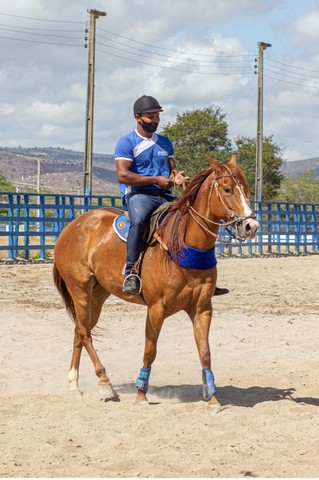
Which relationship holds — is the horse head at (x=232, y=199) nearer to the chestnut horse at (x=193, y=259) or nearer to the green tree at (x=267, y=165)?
the chestnut horse at (x=193, y=259)

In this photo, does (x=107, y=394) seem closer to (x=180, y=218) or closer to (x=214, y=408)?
(x=214, y=408)

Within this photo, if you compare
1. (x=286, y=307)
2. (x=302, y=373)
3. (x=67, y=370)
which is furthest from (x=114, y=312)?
(x=302, y=373)

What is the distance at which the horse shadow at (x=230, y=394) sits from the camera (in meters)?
6.93

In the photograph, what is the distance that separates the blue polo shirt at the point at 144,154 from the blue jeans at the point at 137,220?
141mm

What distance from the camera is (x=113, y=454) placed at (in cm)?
527

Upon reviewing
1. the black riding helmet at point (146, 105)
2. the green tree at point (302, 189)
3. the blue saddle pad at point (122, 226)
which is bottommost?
the blue saddle pad at point (122, 226)

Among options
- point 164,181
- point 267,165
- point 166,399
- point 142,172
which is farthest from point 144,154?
point 267,165

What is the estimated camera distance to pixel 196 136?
7281cm

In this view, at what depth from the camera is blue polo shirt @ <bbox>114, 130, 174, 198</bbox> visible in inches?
269

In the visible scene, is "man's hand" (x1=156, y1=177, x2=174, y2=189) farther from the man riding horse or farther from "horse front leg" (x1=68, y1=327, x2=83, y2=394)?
"horse front leg" (x1=68, y1=327, x2=83, y2=394)

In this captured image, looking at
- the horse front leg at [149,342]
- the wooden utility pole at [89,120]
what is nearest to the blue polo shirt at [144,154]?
the horse front leg at [149,342]

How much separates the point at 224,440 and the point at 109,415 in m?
1.17

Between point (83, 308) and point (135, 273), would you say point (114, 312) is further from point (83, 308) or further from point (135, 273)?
point (135, 273)

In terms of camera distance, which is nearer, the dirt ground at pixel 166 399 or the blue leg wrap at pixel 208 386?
the dirt ground at pixel 166 399
